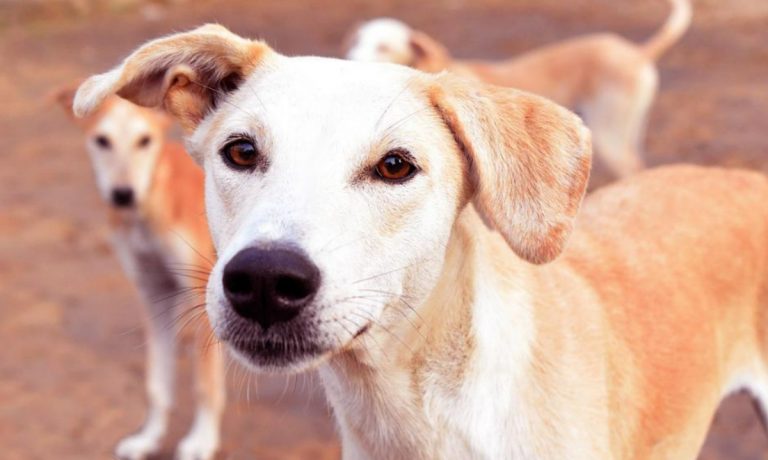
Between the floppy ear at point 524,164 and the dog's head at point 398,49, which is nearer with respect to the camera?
the floppy ear at point 524,164

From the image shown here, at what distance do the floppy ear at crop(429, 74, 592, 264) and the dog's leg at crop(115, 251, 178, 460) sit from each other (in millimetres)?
2801

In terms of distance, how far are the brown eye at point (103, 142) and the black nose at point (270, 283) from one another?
336 centimetres

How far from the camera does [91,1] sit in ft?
46.8

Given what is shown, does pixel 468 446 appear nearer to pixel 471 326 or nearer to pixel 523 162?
pixel 471 326

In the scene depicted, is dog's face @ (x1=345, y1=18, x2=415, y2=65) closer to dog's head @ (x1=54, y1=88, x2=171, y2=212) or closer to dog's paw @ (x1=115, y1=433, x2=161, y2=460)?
dog's head @ (x1=54, y1=88, x2=171, y2=212)

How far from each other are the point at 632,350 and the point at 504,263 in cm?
48

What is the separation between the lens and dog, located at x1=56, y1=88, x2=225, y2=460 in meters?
4.59

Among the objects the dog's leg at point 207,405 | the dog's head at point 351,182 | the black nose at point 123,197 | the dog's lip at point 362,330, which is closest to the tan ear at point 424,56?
the black nose at point 123,197

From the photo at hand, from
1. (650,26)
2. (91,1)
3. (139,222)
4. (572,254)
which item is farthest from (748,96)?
(91,1)

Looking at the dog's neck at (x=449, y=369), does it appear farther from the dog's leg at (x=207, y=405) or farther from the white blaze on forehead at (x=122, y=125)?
the white blaze on forehead at (x=122, y=125)

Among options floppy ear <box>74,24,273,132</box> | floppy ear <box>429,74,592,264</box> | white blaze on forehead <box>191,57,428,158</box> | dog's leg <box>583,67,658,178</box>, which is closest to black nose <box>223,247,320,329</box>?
white blaze on forehead <box>191,57,428,158</box>

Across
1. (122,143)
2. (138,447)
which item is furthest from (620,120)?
(138,447)

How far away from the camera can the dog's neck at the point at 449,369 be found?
2.24m

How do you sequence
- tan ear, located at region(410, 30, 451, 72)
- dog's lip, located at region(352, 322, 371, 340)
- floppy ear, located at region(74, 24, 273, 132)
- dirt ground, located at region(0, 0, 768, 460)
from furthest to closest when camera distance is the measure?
tan ear, located at region(410, 30, 451, 72), dirt ground, located at region(0, 0, 768, 460), floppy ear, located at region(74, 24, 273, 132), dog's lip, located at region(352, 322, 371, 340)
